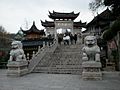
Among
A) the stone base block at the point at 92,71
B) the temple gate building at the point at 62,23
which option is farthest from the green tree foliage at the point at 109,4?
the temple gate building at the point at 62,23

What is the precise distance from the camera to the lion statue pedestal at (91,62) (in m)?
10.5

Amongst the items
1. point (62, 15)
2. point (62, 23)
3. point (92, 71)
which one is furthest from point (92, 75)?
point (62, 15)

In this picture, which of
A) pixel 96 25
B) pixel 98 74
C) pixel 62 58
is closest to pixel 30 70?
pixel 62 58

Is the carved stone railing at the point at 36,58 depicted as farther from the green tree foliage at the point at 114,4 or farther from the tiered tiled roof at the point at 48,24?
the tiered tiled roof at the point at 48,24

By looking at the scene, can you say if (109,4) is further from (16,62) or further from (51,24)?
(51,24)

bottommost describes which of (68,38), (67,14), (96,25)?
(68,38)

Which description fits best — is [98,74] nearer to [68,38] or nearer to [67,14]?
[68,38]

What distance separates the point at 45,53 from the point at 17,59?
270 inches

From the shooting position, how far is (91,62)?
10.7 m

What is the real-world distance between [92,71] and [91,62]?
1.56 ft

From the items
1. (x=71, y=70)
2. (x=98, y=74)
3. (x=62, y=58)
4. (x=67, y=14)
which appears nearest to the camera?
(x=98, y=74)

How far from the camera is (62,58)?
17.8 metres

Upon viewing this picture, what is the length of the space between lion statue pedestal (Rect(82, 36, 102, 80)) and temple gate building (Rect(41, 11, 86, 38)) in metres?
27.8

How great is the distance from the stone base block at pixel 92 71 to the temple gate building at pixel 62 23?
28.2 m
